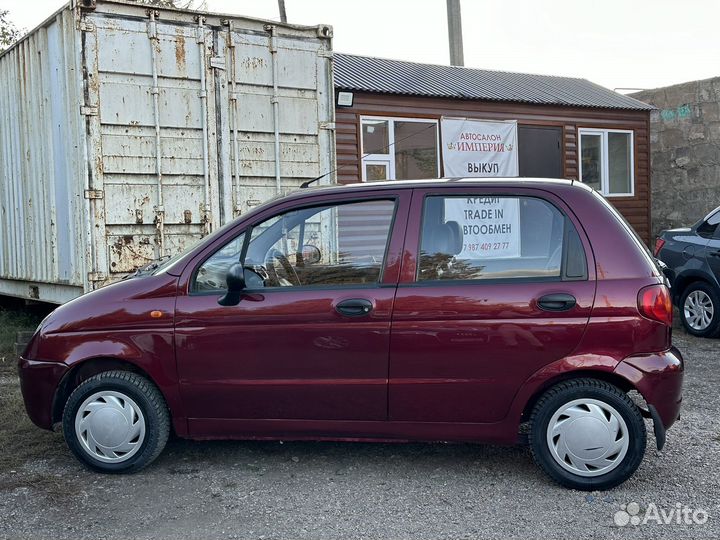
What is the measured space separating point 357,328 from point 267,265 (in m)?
0.64

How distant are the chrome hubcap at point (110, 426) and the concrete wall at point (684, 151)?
13718mm

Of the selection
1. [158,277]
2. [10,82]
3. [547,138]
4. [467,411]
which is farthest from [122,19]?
[547,138]

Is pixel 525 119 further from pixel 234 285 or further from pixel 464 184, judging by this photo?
pixel 234 285

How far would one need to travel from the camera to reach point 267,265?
4340 millimetres

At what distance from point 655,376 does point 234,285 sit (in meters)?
2.23

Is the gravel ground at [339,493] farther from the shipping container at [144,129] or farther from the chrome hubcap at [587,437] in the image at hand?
the shipping container at [144,129]

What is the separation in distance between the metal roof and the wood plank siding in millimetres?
151

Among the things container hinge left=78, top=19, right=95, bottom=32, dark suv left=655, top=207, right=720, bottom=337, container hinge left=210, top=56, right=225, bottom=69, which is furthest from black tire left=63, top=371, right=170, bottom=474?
dark suv left=655, top=207, right=720, bottom=337

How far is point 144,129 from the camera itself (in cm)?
750

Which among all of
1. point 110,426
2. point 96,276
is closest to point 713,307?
point 96,276

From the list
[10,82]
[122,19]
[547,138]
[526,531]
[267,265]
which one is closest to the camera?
[526,531]

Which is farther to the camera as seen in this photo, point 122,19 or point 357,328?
point 122,19

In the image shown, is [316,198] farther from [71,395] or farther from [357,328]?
[71,395]

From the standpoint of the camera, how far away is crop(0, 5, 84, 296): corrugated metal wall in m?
7.36
